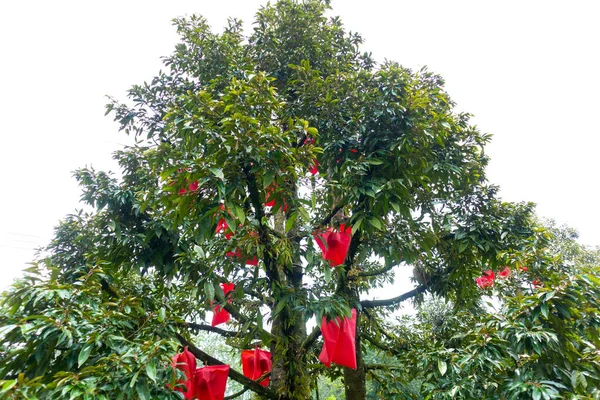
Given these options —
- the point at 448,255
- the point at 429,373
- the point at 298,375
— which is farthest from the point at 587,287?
the point at 298,375

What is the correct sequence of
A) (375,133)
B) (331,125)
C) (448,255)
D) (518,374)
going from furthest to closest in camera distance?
(448,255), (331,125), (375,133), (518,374)

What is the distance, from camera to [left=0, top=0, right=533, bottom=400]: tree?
152 centimetres

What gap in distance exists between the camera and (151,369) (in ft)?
4.43

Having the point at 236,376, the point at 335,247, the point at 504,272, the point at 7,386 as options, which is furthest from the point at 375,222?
the point at 7,386

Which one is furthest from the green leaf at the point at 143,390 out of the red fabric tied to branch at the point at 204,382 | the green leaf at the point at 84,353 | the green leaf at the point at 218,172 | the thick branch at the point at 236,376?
the thick branch at the point at 236,376

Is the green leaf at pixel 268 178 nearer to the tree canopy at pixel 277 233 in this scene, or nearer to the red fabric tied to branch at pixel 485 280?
the tree canopy at pixel 277 233

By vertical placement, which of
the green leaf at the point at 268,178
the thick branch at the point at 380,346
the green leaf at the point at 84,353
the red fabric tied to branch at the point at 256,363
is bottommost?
the green leaf at the point at 84,353

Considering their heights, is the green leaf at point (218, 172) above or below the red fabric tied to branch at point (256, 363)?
above

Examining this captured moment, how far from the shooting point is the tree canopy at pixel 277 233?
1.53 metres

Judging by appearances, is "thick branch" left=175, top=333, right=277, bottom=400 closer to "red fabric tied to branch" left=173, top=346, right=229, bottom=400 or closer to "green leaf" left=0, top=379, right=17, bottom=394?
"red fabric tied to branch" left=173, top=346, right=229, bottom=400

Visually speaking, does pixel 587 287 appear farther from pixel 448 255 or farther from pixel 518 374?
pixel 448 255

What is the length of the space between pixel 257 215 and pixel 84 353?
0.99 meters

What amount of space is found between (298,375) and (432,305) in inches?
136

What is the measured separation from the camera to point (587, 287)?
5.38ft
